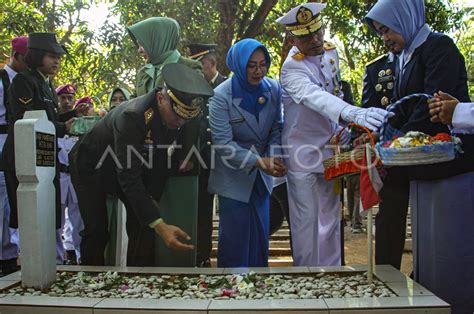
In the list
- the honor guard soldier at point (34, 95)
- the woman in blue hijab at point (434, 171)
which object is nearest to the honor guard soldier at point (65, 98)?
the honor guard soldier at point (34, 95)

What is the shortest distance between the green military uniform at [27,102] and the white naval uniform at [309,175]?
1.72m

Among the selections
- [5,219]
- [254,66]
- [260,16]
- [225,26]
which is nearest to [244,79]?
[254,66]

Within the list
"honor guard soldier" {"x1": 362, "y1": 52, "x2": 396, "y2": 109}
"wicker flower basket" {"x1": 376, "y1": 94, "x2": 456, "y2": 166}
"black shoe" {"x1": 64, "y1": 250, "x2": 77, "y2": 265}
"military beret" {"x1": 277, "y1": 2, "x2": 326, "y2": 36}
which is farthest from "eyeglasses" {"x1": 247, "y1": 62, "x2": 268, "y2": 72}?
"black shoe" {"x1": 64, "y1": 250, "x2": 77, "y2": 265}

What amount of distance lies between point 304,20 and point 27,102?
7.10 feet

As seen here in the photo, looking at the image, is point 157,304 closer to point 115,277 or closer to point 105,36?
point 115,277

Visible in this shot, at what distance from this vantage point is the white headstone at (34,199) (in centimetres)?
303

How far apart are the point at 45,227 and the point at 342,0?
762 centimetres

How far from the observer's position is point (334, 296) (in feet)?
9.23

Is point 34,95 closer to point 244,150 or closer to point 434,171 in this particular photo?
point 244,150

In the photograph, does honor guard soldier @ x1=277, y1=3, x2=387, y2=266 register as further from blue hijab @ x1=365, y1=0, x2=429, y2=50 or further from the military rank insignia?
the military rank insignia

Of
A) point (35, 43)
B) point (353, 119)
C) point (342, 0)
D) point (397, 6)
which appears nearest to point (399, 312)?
point (353, 119)

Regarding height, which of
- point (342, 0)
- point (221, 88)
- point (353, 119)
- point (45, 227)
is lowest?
point (45, 227)

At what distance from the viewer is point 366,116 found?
3105 mm

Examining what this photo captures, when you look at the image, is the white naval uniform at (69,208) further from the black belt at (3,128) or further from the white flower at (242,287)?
the white flower at (242,287)
